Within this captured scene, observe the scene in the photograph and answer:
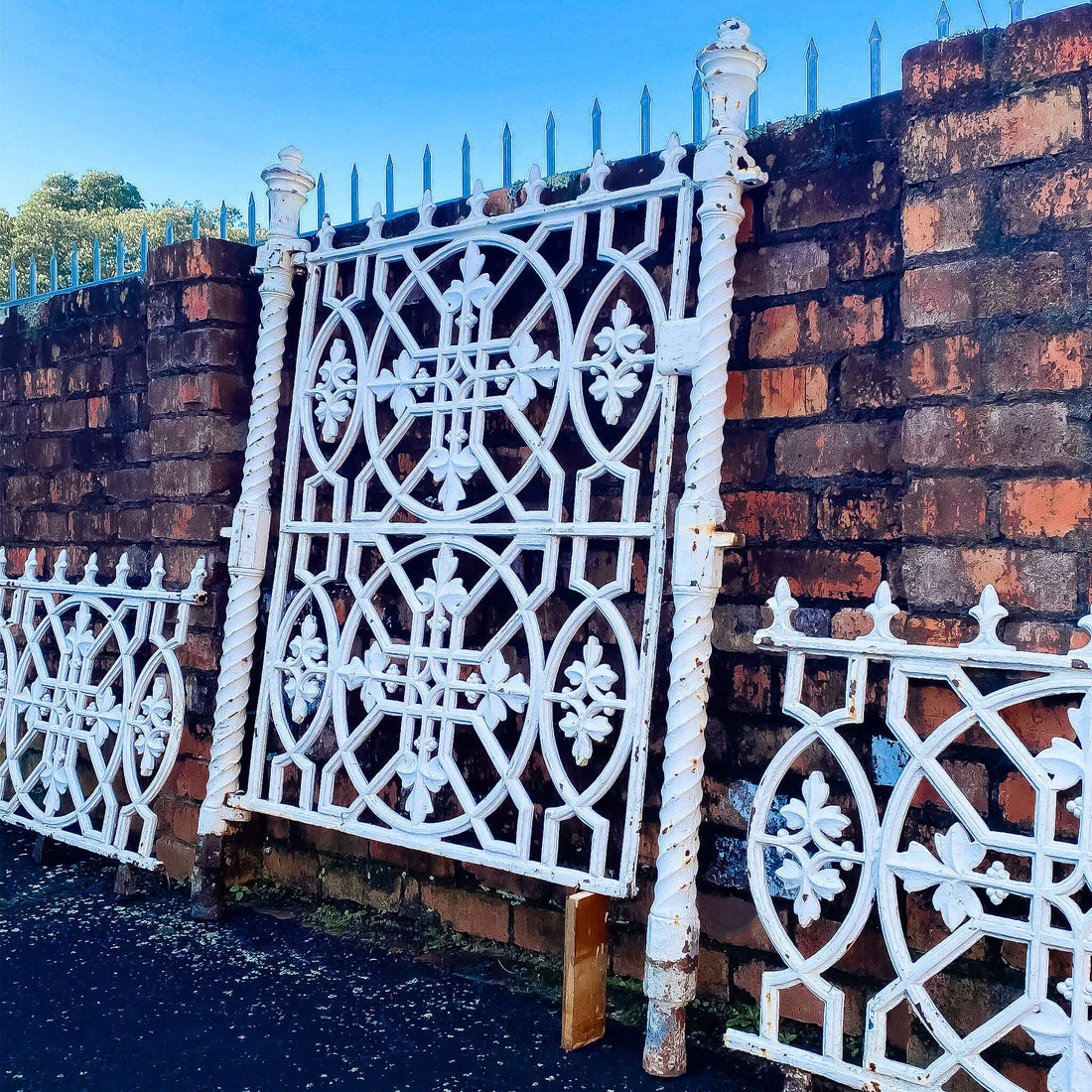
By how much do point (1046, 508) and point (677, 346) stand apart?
0.88 metres

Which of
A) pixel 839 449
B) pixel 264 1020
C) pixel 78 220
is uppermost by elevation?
pixel 78 220

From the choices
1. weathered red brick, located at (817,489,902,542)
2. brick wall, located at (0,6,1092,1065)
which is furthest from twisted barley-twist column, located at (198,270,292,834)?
weathered red brick, located at (817,489,902,542)

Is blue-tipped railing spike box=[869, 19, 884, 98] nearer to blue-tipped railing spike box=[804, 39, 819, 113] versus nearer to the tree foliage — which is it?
blue-tipped railing spike box=[804, 39, 819, 113]

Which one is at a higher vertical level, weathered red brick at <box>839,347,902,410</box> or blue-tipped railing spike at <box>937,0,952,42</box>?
blue-tipped railing spike at <box>937,0,952,42</box>

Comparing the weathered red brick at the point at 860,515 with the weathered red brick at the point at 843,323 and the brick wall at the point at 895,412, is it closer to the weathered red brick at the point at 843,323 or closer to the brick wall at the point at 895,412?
the brick wall at the point at 895,412

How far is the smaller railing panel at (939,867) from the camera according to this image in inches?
66.7

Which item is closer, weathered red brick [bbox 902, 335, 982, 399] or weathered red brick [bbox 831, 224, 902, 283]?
weathered red brick [bbox 902, 335, 982, 399]

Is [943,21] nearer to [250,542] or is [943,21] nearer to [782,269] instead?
[782,269]

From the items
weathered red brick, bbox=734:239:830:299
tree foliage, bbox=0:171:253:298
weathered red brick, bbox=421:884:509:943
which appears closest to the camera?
weathered red brick, bbox=734:239:830:299

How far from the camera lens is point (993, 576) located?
1.86 metres

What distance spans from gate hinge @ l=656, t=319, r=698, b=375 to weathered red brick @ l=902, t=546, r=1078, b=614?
0.66 m

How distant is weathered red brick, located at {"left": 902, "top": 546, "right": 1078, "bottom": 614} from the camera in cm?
180

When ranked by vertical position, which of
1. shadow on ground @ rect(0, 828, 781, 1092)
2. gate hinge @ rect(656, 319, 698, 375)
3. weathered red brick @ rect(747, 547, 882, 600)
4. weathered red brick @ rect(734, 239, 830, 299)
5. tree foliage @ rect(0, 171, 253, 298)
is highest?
tree foliage @ rect(0, 171, 253, 298)

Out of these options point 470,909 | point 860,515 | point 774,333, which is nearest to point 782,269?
point 774,333
